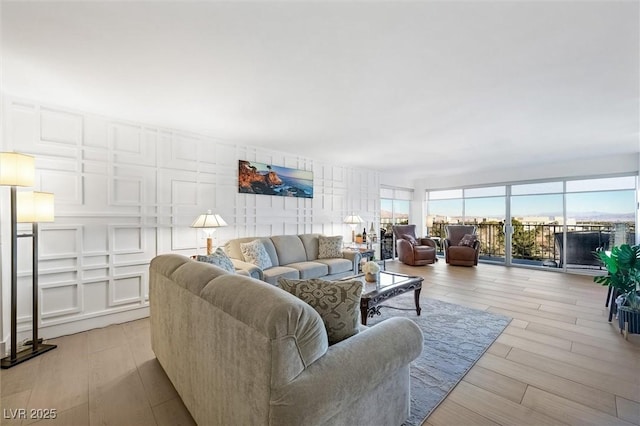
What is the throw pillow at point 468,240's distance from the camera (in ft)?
21.4

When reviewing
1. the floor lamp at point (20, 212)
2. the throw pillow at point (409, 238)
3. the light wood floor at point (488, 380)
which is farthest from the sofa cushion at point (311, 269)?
the throw pillow at point (409, 238)

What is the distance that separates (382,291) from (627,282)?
253 centimetres

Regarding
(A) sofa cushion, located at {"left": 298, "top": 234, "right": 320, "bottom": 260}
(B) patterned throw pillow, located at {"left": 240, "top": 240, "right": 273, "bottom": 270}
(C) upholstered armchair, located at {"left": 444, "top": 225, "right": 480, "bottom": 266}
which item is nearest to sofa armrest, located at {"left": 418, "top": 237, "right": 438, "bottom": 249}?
(C) upholstered armchair, located at {"left": 444, "top": 225, "right": 480, "bottom": 266}

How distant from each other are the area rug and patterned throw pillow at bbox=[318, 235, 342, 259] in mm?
1299

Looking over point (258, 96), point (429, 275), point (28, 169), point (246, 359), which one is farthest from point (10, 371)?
point (429, 275)

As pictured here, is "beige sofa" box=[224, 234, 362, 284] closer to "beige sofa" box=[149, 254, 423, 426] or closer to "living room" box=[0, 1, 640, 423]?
"living room" box=[0, 1, 640, 423]

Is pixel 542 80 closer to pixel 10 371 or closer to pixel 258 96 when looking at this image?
pixel 258 96

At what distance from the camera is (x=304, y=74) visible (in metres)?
2.31

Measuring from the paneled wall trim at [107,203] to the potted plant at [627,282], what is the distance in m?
4.69

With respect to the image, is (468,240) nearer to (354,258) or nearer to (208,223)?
(354,258)

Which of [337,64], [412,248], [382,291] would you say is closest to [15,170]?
[337,64]

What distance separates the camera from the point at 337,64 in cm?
215

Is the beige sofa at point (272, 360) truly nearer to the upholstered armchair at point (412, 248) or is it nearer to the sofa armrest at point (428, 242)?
the upholstered armchair at point (412, 248)

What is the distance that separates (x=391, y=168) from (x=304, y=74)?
4740 millimetres
